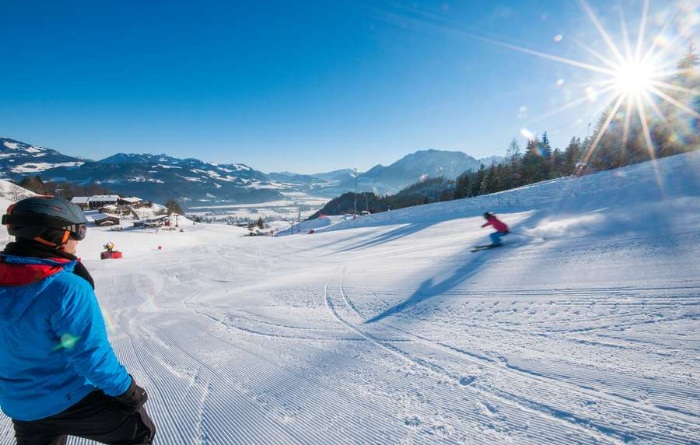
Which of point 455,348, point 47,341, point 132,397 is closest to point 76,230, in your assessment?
point 47,341

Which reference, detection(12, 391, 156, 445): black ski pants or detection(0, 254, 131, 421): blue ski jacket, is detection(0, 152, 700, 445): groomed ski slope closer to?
detection(12, 391, 156, 445): black ski pants

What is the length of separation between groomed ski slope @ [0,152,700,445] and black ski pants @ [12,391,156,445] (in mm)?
969

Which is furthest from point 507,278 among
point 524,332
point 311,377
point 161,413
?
point 161,413

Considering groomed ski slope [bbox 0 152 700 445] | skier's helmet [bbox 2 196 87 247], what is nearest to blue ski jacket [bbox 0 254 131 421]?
skier's helmet [bbox 2 196 87 247]

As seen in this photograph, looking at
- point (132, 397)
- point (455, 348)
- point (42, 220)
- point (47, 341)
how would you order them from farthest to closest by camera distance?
point (455, 348), point (132, 397), point (42, 220), point (47, 341)

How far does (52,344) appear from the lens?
1.74m

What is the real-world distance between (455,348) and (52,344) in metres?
4.02

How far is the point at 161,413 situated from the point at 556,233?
10865 millimetres

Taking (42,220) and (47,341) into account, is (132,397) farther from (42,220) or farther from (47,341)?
(42,220)

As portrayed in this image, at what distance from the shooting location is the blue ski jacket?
1.63 metres

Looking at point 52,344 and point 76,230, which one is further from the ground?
point 76,230

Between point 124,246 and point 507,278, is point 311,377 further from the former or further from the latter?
point 124,246

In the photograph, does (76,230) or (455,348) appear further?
(455,348)

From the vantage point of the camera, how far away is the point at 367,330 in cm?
490
